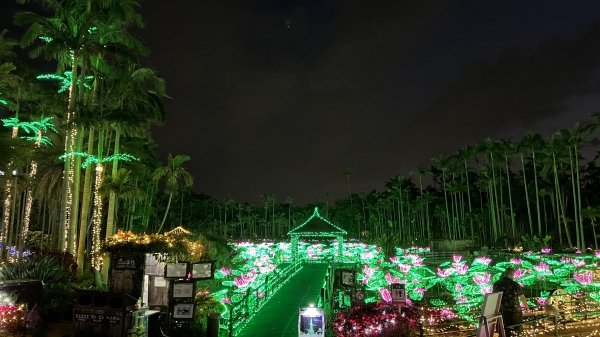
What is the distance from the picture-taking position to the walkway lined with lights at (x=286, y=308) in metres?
12.4

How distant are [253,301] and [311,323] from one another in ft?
20.5

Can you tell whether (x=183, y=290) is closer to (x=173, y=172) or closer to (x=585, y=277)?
(x=585, y=277)

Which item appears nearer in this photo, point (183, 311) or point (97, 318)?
point (97, 318)

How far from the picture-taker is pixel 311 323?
9.56 m

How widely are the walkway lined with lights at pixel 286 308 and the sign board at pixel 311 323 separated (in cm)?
255

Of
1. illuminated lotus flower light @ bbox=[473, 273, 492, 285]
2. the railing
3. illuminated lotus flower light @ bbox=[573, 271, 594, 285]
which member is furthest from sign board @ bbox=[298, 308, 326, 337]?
illuminated lotus flower light @ bbox=[573, 271, 594, 285]

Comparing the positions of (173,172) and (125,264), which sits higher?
(173,172)

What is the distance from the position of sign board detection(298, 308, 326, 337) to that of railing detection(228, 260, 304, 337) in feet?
6.02

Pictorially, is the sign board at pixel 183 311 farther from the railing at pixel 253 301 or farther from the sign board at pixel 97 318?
the sign board at pixel 97 318

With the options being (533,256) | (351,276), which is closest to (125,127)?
(351,276)

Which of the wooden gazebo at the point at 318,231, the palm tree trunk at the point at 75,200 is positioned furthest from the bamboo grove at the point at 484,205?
the palm tree trunk at the point at 75,200

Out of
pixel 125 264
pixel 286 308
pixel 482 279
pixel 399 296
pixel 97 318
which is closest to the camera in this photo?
pixel 97 318

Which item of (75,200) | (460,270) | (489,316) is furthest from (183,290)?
(460,270)

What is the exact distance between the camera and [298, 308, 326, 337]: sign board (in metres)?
9.52
